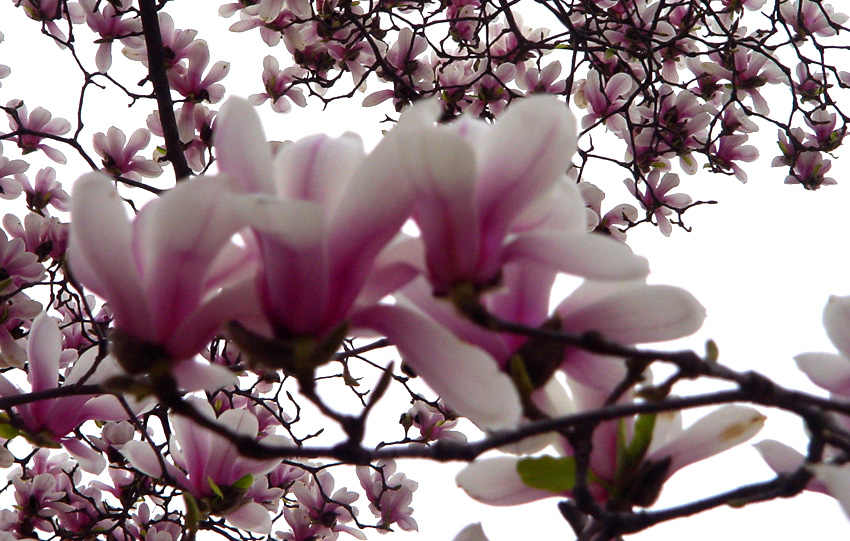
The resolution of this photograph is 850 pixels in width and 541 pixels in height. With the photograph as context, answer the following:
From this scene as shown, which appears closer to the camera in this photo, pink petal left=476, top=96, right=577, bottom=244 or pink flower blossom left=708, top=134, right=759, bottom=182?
pink petal left=476, top=96, right=577, bottom=244

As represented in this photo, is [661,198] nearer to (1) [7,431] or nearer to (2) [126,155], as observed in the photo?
(2) [126,155]

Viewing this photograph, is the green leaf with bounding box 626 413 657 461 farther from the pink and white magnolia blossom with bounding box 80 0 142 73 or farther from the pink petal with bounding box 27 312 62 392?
the pink and white magnolia blossom with bounding box 80 0 142 73

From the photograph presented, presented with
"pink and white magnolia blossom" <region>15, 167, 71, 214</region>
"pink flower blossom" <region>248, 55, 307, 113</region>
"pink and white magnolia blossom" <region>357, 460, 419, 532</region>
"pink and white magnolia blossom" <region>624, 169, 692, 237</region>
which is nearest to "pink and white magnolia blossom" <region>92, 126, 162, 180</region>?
"pink and white magnolia blossom" <region>15, 167, 71, 214</region>

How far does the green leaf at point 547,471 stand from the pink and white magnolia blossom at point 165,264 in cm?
20

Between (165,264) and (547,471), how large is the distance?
0.27m

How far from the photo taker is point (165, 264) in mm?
369

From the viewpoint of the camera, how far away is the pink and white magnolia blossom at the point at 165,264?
13.9 inches

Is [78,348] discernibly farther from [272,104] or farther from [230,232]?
[230,232]

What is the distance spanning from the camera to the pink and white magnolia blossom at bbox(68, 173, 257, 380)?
1.15 ft

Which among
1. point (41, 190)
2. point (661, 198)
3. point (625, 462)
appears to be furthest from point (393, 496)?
point (625, 462)

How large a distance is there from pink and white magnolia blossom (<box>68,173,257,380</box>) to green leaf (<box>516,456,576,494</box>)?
20 cm

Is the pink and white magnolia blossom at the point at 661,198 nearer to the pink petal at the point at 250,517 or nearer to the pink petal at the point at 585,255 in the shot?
the pink petal at the point at 250,517

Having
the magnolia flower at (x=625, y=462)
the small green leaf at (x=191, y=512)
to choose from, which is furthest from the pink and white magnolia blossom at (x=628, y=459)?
the small green leaf at (x=191, y=512)

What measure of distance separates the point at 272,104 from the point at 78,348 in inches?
30.6
